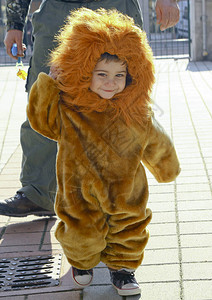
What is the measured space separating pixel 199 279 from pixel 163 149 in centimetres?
70

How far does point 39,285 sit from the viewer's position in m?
3.14

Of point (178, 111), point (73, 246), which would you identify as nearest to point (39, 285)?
point (73, 246)

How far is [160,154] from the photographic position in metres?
3.02

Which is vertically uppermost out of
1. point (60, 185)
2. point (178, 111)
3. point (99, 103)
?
point (99, 103)

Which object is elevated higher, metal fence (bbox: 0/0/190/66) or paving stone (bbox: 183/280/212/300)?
paving stone (bbox: 183/280/212/300)

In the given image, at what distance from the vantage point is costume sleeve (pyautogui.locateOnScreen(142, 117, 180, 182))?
2.94 metres

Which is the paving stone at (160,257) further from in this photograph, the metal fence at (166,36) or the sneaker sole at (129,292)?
the metal fence at (166,36)

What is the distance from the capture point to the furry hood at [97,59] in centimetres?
270

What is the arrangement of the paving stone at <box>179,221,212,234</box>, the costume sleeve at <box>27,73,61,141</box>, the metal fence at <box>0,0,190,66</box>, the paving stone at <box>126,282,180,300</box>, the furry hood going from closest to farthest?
the furry hood → the costume sleeve at <box>27,73,61,141</box> → the paving stone at <box>126,282,180,300</box> → the paving stone at <box>179,221,212,234</box> → the metal fence at <box>0,0,190,66</box>

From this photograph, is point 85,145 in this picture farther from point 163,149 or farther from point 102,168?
point 163,149

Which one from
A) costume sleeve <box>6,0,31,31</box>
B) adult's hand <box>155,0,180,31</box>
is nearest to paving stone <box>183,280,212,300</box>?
adult's hand <box>155,0,180,31</box>

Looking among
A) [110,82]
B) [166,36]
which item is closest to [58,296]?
[110,82]

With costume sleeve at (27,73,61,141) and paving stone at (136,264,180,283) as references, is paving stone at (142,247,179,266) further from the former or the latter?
costume sleeve at (27,73,61,141)

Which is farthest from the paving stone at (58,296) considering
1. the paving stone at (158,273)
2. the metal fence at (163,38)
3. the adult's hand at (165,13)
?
the metal fence at (163,38)
